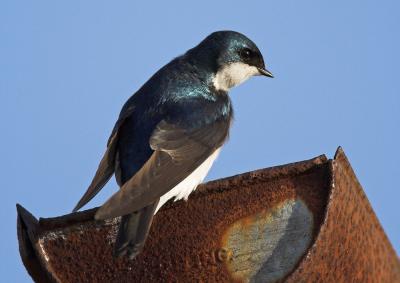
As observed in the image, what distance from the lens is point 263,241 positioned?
1717 mm

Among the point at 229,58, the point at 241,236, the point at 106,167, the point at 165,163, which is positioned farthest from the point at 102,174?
the point at 229,58

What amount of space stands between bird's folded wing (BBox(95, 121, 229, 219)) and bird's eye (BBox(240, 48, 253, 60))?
512mm

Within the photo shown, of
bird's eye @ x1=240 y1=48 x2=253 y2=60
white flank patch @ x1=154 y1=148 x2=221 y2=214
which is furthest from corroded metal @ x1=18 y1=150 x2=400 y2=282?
bird's eye @ x1=240 y1=48 x2=253 y2=60

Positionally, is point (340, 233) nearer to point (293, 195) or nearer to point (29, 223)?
point (293, 195)

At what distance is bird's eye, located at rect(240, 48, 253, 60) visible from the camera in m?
3.19

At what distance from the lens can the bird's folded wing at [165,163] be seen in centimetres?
192

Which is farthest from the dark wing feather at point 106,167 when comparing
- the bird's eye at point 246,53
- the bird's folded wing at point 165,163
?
the bird's eye at point 246,53

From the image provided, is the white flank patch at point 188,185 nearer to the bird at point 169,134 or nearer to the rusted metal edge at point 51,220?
the bird at point 169,134

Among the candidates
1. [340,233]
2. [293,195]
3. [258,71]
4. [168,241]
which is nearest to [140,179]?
[168,241]

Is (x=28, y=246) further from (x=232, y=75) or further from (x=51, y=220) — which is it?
(x=232, y=75)

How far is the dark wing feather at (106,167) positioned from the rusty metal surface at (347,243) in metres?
0.76

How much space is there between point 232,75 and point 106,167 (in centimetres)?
79

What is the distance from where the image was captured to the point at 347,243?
5.32ft

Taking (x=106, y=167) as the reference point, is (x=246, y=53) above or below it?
above
